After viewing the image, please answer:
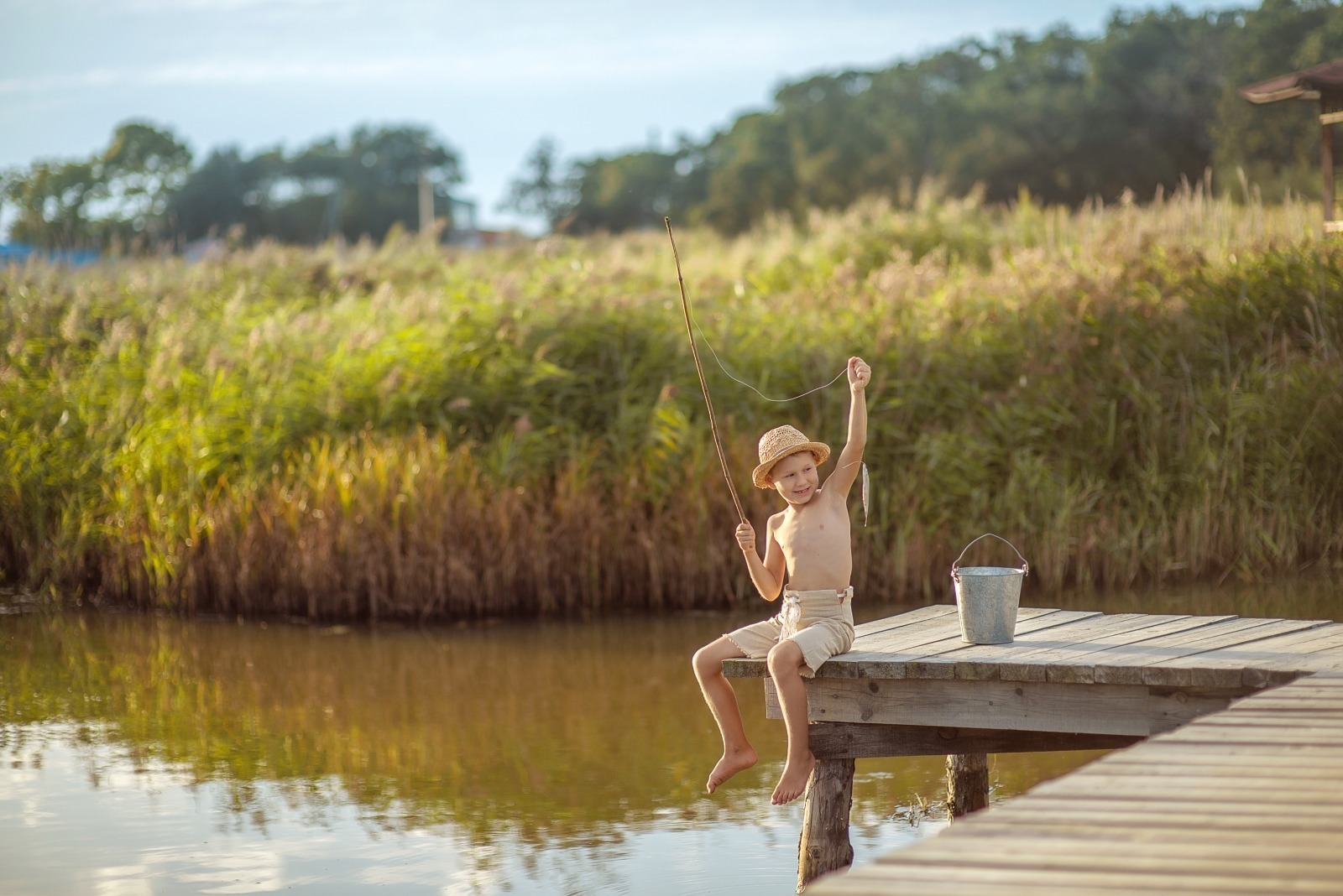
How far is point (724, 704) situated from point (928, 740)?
2.14ft

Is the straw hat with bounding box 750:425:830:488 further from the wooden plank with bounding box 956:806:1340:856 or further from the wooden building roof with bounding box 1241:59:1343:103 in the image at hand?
the wooden building roof with bounding box 1241:59:1343:103

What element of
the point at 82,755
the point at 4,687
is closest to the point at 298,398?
the point at 4,687

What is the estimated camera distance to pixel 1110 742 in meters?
5.02

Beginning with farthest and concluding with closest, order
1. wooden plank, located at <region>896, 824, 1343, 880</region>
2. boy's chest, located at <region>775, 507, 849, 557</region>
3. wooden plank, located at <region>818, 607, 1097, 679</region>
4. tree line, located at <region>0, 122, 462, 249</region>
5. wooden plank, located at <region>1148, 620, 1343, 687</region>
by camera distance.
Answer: tree line, located at <region>0, 122, 462, 249</region>, boy's chest, located at <region>775, 507, 849, 557</region>, wooden plank, located at <region>818, 607, 1097, 679</region>, wooden plank, located at <region>1148, 620, 1343, 687</region>, wooden plank, located at <region>896, 824, 1343, 880</region>

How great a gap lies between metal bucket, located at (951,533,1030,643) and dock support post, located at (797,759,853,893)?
0.57 m

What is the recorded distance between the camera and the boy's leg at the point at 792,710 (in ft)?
15.5

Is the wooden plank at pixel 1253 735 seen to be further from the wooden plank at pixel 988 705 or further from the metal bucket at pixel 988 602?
the metal bucket at pixel 988 602

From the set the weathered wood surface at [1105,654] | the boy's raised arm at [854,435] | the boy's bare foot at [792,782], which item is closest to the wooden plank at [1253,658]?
the weathered wood surface at [1105,654]

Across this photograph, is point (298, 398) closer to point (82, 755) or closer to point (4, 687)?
point (4, 687)

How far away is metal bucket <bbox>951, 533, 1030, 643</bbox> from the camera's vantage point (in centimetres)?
485

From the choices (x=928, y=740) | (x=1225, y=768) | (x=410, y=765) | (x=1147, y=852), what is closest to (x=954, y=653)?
(x=928, y=740)

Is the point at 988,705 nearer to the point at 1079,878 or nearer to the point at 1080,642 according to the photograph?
the point at 1080,642

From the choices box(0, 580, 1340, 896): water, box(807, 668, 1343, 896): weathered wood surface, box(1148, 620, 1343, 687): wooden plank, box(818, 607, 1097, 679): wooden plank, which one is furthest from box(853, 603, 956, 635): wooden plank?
box(807, 668, 1343, 896): weathered wood surface

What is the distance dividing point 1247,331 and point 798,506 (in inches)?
288
